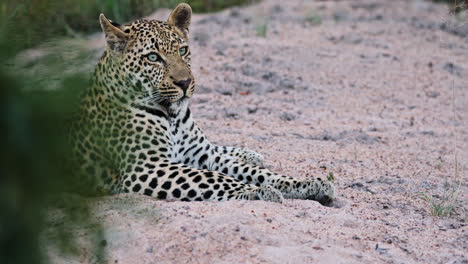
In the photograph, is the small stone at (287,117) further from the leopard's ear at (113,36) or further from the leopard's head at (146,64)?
the leopard's ear at (113,36)

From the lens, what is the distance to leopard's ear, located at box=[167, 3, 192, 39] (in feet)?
19.4

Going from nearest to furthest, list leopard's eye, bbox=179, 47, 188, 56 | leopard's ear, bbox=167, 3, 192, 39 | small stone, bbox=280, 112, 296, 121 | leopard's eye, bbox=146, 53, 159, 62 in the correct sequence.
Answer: leopard's eye, bbox=146, 53, 159, 62
leopard's eye, bbox=179, 47, 188, 56
leopard's ear, bbox=167, 3, 192, 39
small stone, bbox=280, 112, 296, 121

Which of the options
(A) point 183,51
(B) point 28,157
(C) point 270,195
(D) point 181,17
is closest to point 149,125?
(A) point 183,51

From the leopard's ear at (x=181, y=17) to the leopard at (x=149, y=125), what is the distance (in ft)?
0.04

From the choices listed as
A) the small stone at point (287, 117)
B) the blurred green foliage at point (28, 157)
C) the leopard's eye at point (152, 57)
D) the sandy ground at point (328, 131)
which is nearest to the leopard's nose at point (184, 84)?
the leopard's eye at point (152, 57)

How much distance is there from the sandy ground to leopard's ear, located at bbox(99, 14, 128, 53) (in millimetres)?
1346

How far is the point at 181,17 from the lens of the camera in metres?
5.99

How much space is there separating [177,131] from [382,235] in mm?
2211

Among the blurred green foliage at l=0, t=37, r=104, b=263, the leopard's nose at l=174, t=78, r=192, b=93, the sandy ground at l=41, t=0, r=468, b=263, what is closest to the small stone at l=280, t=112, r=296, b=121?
the sandy ground at l=41, t=0, r=468, b=263

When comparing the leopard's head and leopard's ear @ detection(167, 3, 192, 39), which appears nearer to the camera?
the leopard's head

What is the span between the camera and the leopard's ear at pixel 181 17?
5.91 meters

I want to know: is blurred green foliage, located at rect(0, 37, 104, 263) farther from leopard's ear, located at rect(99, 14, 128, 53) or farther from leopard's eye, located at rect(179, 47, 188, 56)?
leopard's eye, located at rect(179, 47, 188, 56)

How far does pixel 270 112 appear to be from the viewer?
27.5 ft

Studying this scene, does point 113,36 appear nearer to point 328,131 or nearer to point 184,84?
point 184,84
